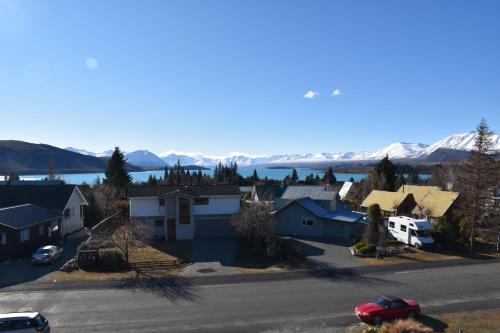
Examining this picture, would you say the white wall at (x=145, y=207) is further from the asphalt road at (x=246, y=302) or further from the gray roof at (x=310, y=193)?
the gray roof at (x=310, y=193)

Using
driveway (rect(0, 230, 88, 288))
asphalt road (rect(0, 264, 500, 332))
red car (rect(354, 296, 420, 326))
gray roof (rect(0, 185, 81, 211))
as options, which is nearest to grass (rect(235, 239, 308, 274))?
asphalt road (rect(0, 264, 500, 332))

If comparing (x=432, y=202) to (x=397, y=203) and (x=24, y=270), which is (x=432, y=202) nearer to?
(x=397, y=203)

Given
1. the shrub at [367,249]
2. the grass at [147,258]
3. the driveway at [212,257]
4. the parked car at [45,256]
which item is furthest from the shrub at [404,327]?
the parked car at [45,256]

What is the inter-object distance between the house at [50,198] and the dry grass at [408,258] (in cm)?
3363

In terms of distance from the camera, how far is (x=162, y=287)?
86.0 ft

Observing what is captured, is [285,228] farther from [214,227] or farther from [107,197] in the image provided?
[107,197]

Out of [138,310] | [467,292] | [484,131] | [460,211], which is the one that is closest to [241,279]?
[138,310]

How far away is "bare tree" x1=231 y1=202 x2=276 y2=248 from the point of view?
36938mm

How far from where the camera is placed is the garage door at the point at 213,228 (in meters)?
44.6

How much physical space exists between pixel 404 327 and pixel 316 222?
27.9 meters

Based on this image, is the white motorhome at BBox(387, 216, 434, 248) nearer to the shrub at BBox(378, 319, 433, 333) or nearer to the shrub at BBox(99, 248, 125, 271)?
the shrub at BBox(378, 319, 433, 333)

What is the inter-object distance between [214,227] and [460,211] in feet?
92.6

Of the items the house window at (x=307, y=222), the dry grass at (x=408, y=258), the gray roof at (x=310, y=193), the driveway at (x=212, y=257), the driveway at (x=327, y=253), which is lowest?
the dry grass at (x=408, y=258)

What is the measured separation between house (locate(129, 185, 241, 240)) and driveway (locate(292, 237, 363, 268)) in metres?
9.30
